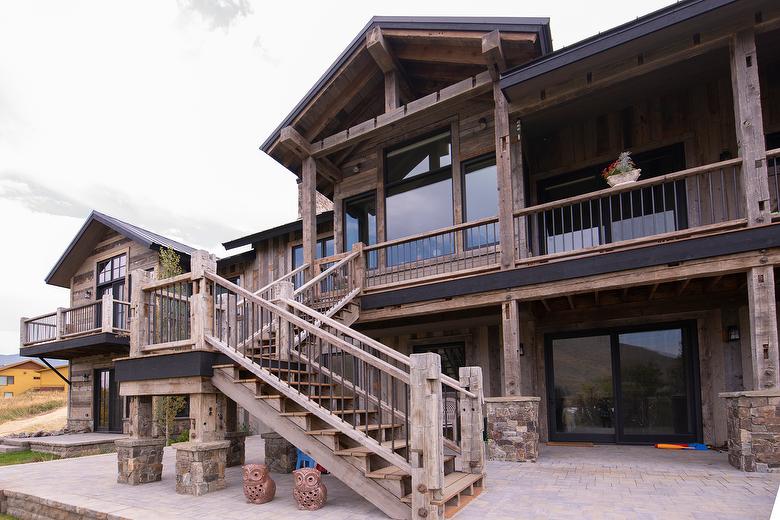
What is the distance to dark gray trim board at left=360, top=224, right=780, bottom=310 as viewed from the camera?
20.1 ft

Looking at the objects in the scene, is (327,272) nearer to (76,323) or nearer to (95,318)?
(95,318)

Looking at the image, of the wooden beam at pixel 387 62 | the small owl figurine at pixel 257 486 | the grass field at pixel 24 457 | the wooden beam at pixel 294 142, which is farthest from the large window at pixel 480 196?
the grass field at pixel 24 457

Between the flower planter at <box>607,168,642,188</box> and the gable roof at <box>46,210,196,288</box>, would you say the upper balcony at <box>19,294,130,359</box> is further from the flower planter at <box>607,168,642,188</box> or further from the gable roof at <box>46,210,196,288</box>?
the flower planter at <box>607,168,642,188</box>

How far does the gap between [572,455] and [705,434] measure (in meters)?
2.23

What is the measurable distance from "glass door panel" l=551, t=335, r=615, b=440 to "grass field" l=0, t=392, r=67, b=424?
23.6 metres

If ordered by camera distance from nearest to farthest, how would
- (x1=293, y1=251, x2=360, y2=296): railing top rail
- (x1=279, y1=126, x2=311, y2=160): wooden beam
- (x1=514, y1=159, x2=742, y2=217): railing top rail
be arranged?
(x1=514, y1=159, x2=742, y2=217): railing top rail
(x1=293, y1=251, x2=360, y2=296): railing top rail
(x1=279, y1=126, x2=311, y2=160): wooden beam

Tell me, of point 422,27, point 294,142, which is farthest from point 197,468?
point 422,27

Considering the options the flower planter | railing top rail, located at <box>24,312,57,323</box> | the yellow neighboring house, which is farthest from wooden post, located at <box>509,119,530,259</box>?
the yellow neighboring house

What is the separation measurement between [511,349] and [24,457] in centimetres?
1129

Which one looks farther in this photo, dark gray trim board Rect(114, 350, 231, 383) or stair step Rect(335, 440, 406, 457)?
dark gray trim board Rect(114, 350, 231, 383)

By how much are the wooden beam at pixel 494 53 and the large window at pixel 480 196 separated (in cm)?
165

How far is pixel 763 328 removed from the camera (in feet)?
19.2

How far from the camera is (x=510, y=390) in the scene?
23.8 feet

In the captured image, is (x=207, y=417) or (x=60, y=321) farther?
(x=60, y=321)
